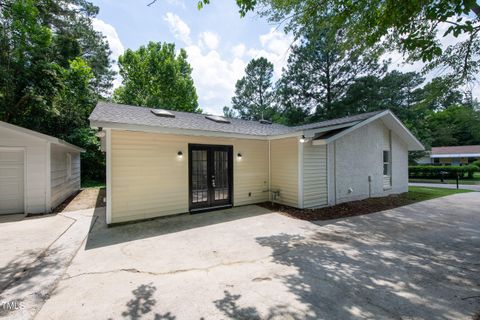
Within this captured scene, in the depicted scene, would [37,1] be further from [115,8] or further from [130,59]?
[115,8]

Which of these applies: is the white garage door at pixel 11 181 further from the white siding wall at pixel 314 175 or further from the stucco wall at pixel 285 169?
the white siding wall at pixel 314 175

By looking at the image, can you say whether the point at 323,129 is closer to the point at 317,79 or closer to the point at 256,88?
the point at 317,79

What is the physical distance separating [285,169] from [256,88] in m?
21.5

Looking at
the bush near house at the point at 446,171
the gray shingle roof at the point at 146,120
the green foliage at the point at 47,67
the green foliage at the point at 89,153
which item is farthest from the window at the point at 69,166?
the bush near house at the point at 446,171

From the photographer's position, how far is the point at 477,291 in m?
2.64

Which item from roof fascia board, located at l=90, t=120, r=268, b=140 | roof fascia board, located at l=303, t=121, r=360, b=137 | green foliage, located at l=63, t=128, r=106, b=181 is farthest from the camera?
green foliage, located at l=63, t=128, r=106, b=181

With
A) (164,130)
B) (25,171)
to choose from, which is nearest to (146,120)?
(164,130)

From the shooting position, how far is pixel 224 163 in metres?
7.17

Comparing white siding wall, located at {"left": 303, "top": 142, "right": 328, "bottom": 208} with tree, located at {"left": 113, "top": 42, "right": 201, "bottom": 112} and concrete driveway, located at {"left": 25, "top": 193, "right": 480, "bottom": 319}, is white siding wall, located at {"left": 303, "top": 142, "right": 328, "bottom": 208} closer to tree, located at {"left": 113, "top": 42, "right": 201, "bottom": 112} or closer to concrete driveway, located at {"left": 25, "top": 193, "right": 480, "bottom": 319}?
concrete driveway, located at {"left": 25, "top": 193, "right": 480, "bottom": 319}

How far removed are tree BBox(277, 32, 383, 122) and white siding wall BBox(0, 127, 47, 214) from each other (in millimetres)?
18588

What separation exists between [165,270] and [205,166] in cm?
392

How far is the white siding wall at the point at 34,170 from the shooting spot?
20.9 ft

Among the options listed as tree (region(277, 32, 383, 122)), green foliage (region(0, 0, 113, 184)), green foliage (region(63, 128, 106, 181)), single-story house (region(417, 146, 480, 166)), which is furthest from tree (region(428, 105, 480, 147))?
green foliage (region(0, 0, 113, 184))

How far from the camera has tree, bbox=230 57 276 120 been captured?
2616cm
